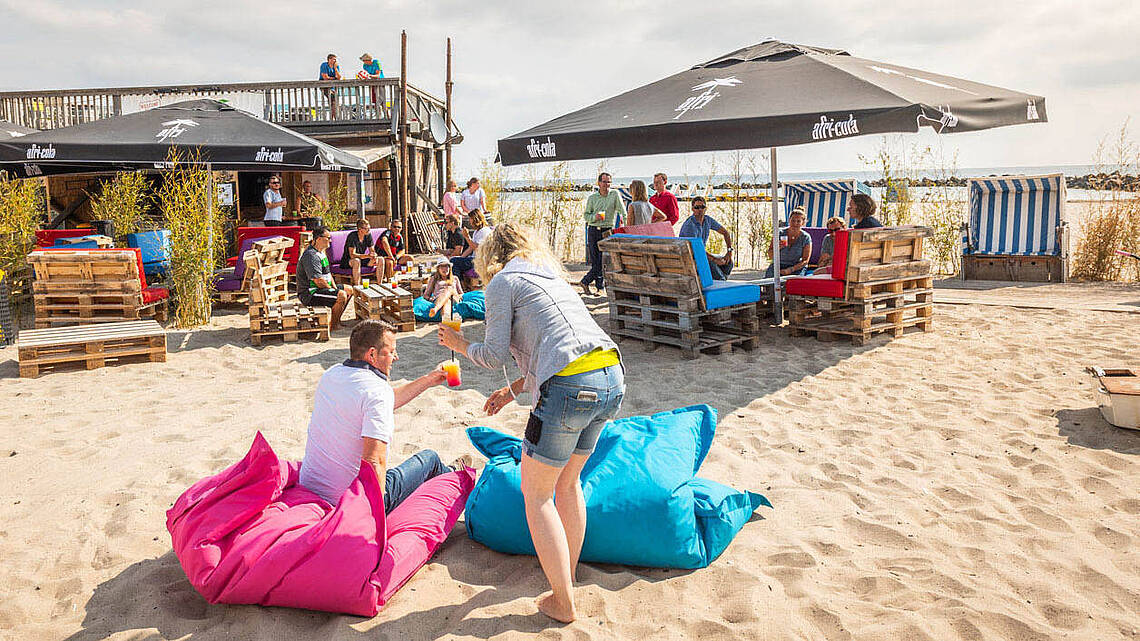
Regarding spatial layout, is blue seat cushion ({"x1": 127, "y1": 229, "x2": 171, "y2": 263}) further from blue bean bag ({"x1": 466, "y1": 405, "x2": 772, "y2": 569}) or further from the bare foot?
the bare foot

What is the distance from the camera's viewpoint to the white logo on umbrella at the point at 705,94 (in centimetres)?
689

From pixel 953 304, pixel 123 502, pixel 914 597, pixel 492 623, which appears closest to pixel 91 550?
pixel 123 502

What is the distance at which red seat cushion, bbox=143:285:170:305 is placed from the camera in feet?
28.3

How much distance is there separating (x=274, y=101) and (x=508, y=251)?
1666 cm

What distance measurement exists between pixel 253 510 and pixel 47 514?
1584 millimetres

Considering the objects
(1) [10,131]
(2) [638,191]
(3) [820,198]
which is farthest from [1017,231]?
(1) [10,131]

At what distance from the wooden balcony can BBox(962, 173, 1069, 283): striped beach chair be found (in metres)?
11.7

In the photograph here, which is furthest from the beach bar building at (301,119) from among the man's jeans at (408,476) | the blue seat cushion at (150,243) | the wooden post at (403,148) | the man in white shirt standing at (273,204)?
the man's jeans at (408,476)

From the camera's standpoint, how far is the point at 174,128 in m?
9.21

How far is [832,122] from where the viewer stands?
19.8ft

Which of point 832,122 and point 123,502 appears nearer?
point 123,502

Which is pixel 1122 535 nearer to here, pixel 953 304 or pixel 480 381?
pixel 480 381

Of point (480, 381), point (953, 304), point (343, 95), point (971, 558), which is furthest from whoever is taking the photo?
point (343, 95)

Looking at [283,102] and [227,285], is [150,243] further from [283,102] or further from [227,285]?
[283,102]
